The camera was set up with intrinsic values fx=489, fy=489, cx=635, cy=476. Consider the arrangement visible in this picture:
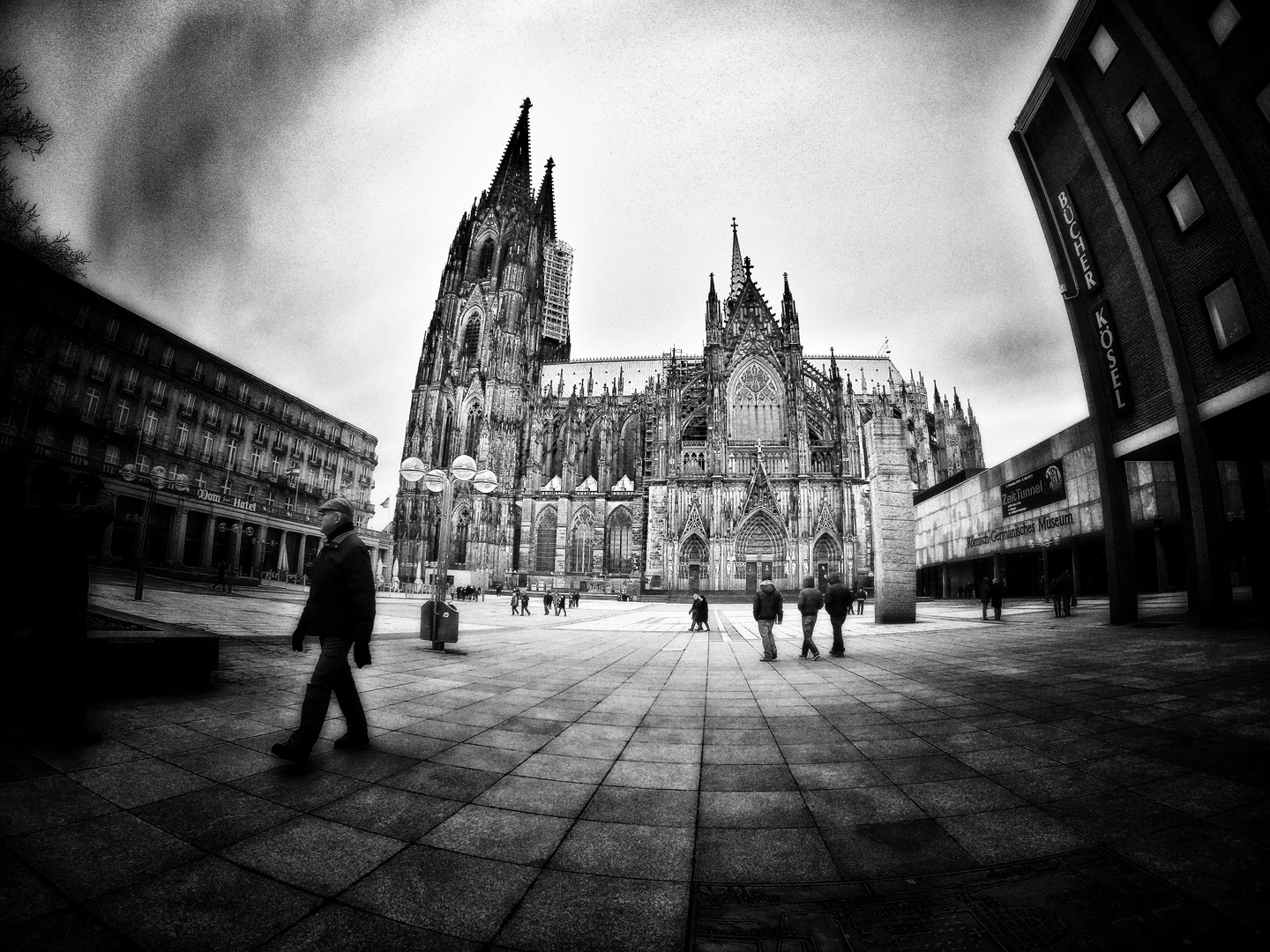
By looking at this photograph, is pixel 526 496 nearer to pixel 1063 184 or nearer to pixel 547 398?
pixel 547 398

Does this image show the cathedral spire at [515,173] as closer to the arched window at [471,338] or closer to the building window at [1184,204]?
the arched window at [471,338]

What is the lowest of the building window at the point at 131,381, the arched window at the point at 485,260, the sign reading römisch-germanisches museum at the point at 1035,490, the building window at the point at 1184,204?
the sign reading römisch-germanisches museum at the point at 1035,490

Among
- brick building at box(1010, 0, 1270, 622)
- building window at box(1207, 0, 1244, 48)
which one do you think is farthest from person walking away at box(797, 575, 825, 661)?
building window at box(1207, 0, 1244, 48)

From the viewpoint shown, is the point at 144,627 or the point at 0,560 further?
the point at 144,627

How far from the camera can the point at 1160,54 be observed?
10.0m

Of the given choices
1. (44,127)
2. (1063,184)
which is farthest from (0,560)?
(1063,184)

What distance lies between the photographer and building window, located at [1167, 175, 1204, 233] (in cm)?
1019

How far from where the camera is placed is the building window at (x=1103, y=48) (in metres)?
11.4

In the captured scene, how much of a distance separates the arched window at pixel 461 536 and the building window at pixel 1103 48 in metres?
48.2

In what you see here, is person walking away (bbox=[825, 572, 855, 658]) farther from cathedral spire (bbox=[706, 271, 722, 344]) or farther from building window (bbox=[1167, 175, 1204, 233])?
cathedral spire (bbox=[706, 271, 722, 344])

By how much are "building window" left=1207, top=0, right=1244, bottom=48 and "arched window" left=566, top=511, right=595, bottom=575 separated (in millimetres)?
43876

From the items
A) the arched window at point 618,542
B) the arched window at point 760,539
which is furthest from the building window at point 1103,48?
the arched window at point 618,542

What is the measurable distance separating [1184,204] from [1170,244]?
0.79m

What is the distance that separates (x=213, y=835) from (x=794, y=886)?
265 centimetres
